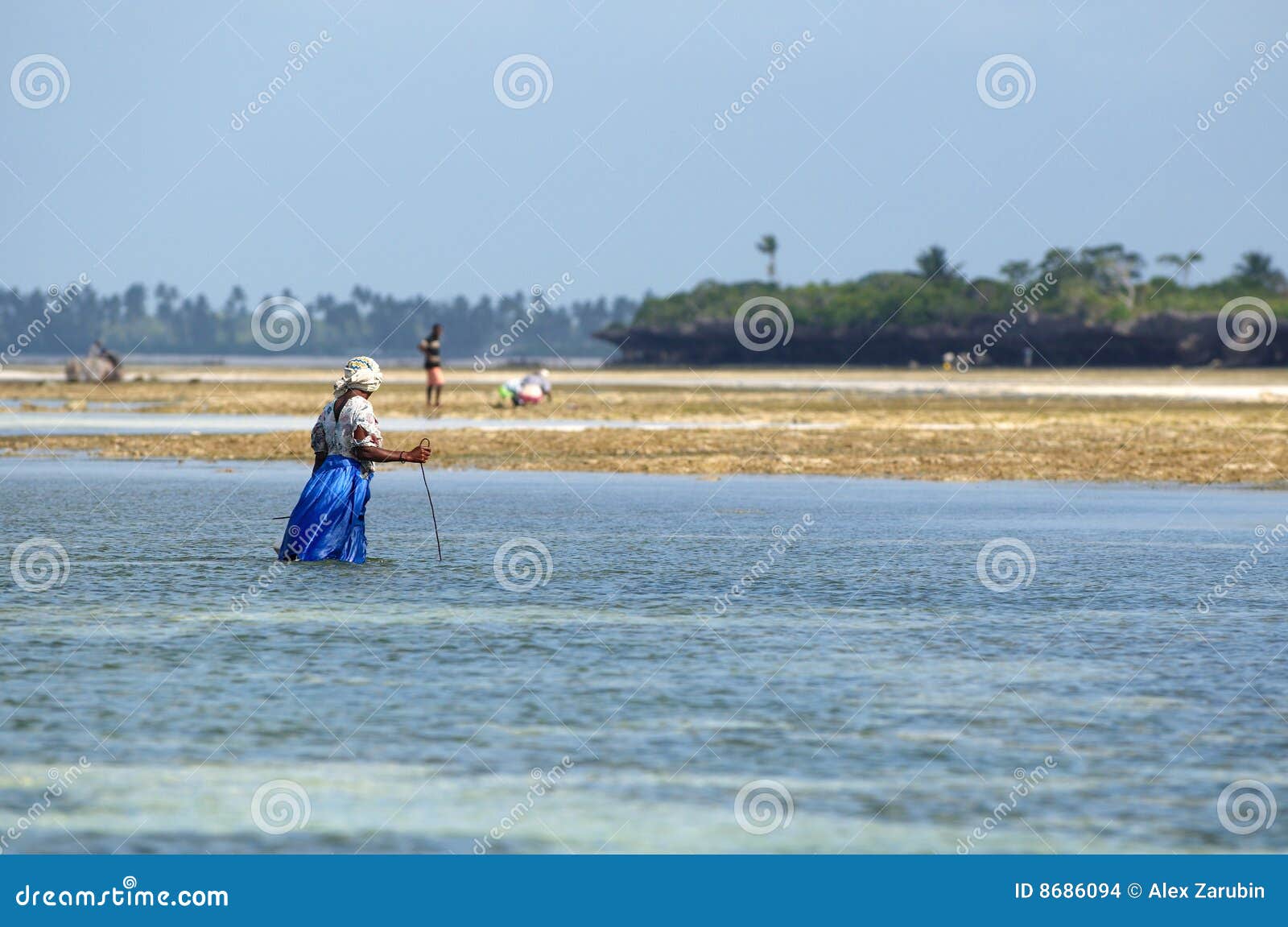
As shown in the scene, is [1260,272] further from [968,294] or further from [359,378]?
[359,378]

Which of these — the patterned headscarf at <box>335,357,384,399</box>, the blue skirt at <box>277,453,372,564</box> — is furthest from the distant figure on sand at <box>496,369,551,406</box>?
the blue skirt at <box>277,453,372,564</box>

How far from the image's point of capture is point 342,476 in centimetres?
1281

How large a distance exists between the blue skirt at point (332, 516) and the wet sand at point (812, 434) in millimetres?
10301

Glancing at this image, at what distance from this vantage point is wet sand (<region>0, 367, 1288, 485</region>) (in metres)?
24.4

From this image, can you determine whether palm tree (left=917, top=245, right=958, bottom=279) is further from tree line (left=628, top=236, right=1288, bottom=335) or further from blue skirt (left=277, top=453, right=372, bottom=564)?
blue skirt (left=277, top=453, right=372, bottom=564)

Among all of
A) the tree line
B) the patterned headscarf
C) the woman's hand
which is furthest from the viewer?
the tree line

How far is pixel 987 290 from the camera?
121m

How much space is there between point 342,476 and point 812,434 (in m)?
18.6

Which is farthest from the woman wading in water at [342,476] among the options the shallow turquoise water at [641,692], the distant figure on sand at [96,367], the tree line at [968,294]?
the tree line at [968,294]

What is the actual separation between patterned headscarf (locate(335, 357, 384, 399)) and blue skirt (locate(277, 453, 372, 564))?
486mm

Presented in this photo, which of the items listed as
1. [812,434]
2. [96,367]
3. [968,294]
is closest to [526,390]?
[812,434]

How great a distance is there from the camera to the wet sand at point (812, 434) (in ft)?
79.9
